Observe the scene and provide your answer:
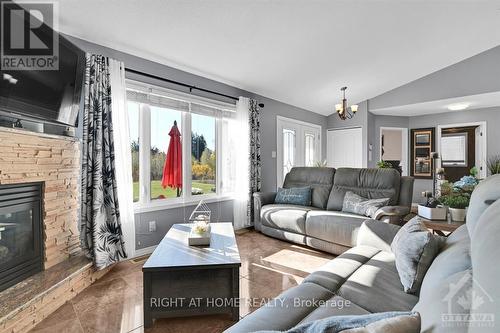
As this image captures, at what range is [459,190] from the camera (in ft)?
7.48

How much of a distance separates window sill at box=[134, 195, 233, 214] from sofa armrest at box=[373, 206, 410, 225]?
89.2 inches

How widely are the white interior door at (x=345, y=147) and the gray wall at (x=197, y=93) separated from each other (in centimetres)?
108

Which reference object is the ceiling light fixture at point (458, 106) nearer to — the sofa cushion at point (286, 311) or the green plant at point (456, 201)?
the green plant at point (456, 201)

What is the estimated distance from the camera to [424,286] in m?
1.10

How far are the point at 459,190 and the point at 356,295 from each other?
1724 mm

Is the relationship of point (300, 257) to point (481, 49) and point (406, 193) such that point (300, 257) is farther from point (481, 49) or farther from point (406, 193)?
point (481, 49)

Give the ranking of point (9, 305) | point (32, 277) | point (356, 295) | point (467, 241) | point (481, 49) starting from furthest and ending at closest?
1. point (481, 49)
2. point (32, 277)
3. point (9, 305)
4. point (356, 295)
5. point (467, 241)

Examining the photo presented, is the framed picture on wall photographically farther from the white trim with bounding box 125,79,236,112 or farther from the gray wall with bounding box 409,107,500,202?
the white trim with bounding box 125,79,236,112

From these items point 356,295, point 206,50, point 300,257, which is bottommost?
A: point 300,257

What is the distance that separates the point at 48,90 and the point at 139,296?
6.11ft

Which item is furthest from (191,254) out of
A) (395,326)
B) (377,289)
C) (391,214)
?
(391,214)

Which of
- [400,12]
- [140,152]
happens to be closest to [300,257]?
[140,152]

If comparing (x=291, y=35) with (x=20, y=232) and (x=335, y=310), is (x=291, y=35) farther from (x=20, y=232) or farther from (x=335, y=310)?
(x=20, y=232)

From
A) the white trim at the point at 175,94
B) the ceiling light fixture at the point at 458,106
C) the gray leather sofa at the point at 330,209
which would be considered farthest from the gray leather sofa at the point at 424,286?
the ceiling light fixture at the point at 458,106
